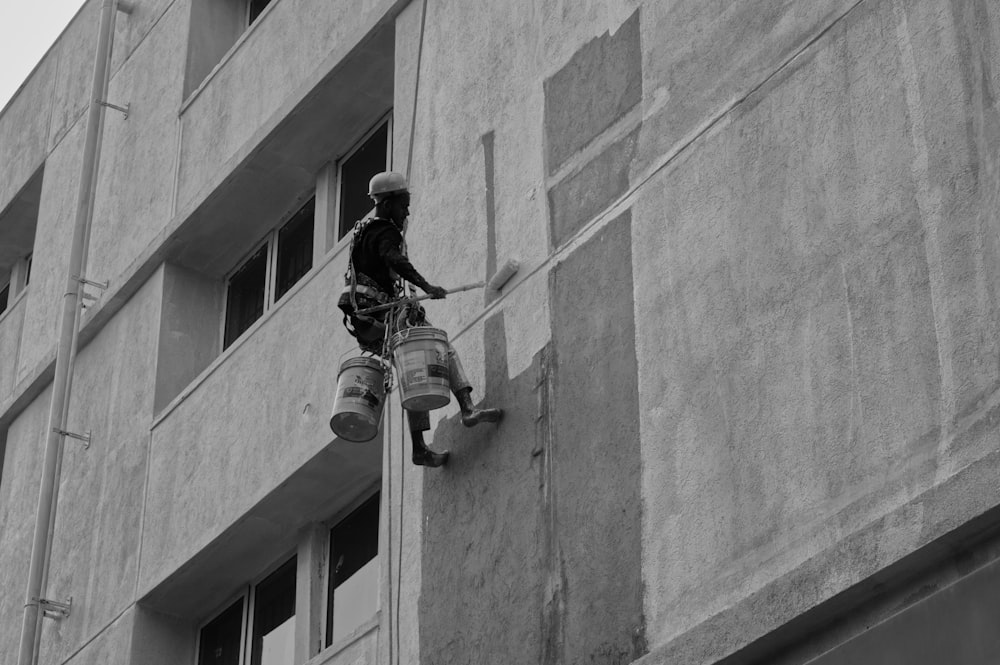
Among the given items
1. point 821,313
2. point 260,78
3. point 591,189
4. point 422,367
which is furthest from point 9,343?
point 821,313

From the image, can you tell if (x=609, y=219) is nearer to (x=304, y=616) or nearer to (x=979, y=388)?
(x=979, y=388)

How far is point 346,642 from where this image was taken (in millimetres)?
14531

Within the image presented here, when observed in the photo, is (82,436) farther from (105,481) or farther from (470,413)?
(470,413)

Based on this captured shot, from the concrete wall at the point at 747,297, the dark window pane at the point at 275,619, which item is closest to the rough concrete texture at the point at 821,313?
the concrete wall at the point at 747,297

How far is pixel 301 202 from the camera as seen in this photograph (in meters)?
18.7

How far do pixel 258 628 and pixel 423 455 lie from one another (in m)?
3.95

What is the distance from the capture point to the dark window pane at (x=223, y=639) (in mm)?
17109

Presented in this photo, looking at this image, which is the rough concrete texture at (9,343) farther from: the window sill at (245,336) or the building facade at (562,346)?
the window sill at (245,336)

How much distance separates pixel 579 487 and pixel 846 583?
2.60m

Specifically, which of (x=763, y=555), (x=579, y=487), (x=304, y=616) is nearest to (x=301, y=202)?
(x=304, y=616)

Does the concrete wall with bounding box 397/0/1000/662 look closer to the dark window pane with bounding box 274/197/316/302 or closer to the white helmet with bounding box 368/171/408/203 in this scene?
the white helmet with bounding box 368/171/408/203

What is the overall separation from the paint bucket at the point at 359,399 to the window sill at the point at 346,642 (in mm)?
1393

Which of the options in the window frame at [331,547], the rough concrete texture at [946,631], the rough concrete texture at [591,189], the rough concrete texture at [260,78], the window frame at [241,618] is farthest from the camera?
the rough concrete texture at [260,78]

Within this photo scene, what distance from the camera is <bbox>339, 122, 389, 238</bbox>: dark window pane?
57.7 feet
